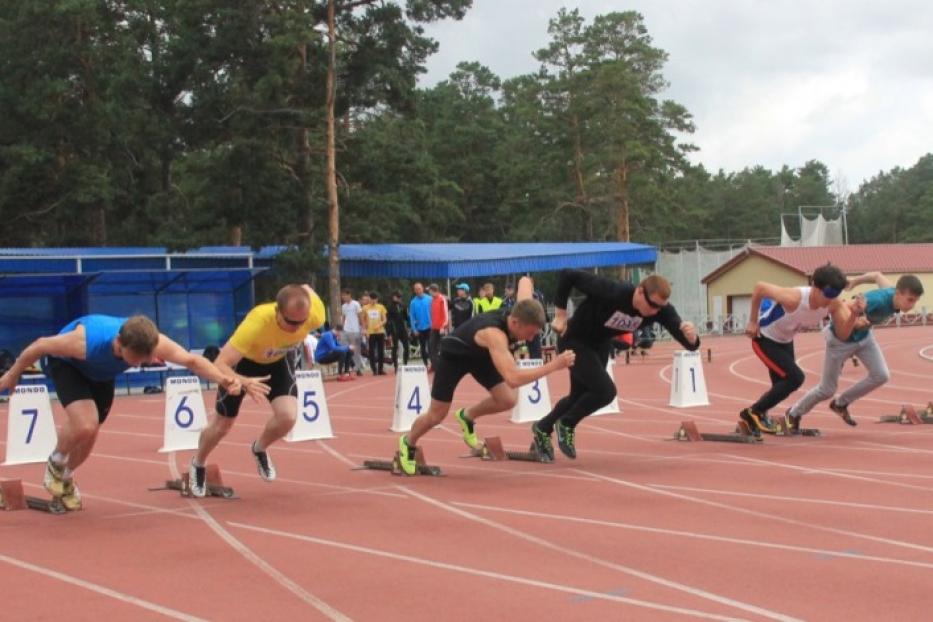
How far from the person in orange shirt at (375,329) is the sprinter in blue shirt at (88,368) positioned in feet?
59.5

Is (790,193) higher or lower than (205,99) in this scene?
higher

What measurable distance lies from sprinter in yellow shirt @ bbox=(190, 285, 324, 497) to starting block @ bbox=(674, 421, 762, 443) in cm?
494

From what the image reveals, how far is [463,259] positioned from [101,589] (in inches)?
1065

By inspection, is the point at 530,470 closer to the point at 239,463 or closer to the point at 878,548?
the point at 239,463

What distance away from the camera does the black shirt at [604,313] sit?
10867mm

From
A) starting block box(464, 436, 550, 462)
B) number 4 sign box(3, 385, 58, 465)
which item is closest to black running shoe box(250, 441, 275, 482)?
starting block box(464, 436, 550, 462)

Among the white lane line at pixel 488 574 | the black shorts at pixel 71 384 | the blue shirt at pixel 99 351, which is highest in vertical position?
the blue shirt at pixel 99 351

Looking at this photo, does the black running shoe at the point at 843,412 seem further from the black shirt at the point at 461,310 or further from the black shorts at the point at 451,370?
the black shirt at the point at 461,310

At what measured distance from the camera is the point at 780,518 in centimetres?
835

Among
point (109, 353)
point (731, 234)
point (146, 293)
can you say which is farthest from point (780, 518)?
point (731, 234)

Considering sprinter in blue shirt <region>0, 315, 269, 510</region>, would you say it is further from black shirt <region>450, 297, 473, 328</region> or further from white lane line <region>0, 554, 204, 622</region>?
black shirt <region>450, 297, 473, 328</region>

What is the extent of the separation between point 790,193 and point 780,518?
129607 mm

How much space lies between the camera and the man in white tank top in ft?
40.0

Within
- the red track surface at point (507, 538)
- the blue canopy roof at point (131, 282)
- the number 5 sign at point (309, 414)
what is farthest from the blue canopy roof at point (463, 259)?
the red track surface at point (507, 538)
